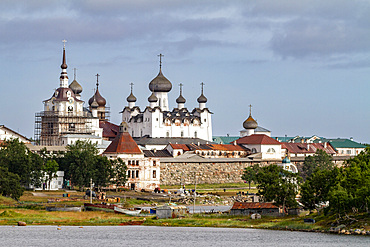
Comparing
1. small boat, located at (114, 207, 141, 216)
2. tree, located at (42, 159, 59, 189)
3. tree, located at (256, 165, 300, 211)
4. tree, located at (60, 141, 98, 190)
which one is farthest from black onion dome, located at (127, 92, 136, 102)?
tree, located at (256, 165, 300, 211)

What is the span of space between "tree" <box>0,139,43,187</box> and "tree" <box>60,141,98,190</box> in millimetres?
4552

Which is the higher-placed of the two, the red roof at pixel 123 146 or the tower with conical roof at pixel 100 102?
the tower with conical roof at pixel 100 102

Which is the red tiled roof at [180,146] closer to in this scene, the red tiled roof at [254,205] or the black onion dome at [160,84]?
the black onion dome at [160,84]

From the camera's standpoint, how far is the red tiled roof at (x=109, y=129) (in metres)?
146

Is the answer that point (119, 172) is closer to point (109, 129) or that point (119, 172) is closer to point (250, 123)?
point (109, 129)

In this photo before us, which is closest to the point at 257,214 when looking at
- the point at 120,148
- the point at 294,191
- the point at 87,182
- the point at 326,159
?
the point at 294,191

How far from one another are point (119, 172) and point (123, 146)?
8.60 m

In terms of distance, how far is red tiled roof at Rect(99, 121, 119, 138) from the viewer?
14562 centimetres

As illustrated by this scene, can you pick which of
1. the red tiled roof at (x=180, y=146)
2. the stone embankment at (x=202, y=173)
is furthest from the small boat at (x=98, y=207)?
the red tiled roof at (x=180, y=146)

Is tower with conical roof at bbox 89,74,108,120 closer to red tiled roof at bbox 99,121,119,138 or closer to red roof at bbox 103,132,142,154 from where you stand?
red tiled roof at bbox 99,121,119,138

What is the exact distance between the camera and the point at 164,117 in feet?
479

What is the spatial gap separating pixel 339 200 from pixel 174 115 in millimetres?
79586

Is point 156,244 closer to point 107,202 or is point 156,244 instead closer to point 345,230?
point 345,230

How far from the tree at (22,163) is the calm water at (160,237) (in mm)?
25574
